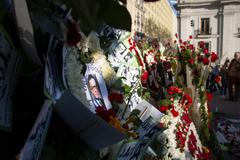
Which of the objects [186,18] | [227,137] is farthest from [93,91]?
[186,18]

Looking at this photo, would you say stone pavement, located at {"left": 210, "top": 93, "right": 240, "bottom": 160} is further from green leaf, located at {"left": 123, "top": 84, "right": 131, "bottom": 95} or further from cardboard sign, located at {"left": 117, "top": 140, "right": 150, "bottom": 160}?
cardboard sign, located at {"left": 117, "top": 140, "right": 150, "bottom": 160}

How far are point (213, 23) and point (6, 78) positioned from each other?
44.2 m

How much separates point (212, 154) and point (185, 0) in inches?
1580

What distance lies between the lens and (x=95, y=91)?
1739 millimetres

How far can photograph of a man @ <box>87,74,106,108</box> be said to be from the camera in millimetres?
1689

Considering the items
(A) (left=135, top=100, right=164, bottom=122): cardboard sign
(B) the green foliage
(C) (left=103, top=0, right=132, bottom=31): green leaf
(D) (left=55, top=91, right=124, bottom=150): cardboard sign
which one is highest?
(C) (left=103, top=0, right=132, bottom=31): green leaf

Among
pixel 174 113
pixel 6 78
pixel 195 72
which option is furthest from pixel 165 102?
pixel 6 78

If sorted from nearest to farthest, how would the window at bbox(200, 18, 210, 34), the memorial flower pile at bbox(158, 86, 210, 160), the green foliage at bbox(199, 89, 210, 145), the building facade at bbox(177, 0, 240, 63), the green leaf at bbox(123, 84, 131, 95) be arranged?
the green leaf at bbox(123, 84, 131, 95), the memorial flower pile at bbox(158, 86, 210, 160), the green foliage at bbox(199, 89, 210, 145), the building facade at bbox(177, 0, 240, 63), the window at bbox(200, 18, 210, 34)

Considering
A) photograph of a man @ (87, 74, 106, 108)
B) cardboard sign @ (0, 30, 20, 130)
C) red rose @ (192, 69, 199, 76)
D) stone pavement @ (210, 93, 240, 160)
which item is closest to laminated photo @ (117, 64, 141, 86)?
photograph of a man @ (87, 74, 106, 108)

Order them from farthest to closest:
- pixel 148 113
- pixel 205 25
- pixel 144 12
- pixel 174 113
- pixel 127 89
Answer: pixel 205 25, pixel 144 12, pixel 174 113, pixel 127 89, pixel 148 113

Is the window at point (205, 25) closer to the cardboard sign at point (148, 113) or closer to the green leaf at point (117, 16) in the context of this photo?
the cardboard sign at point (148, 113)

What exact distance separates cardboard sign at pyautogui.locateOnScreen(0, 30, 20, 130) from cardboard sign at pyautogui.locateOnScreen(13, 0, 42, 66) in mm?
37

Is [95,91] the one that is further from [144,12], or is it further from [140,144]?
[144,12]

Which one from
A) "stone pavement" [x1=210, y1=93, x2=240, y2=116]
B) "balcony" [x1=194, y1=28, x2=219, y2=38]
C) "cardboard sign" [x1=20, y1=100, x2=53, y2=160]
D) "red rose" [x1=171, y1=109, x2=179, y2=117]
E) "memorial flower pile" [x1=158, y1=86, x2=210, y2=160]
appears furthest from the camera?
"balcony" [x1=194, y1=28, x2=219, y2=38]
